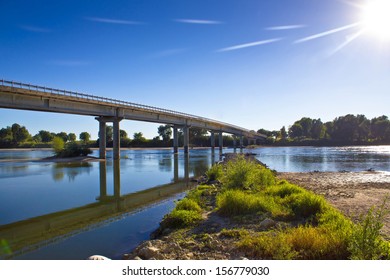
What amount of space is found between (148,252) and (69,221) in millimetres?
7379

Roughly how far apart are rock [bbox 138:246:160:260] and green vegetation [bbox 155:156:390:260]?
1919 mm

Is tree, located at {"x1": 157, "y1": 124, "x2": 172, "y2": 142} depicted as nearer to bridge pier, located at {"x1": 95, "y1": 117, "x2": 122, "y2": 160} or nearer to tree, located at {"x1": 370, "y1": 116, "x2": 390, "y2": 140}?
bridge pier, located at {"x1": 95, "y1": 117, "x2": 122, "y2": 160}

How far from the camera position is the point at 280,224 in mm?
9719

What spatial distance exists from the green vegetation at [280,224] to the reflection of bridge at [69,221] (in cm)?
362

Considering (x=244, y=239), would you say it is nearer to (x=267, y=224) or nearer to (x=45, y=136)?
(x=267, y=224)

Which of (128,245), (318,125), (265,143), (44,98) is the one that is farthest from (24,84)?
(318,125)

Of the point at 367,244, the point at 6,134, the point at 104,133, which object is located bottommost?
the point at 367,244

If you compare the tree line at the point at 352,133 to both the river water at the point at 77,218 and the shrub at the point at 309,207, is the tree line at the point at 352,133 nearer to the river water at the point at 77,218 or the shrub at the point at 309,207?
the river water at the point at 77,218

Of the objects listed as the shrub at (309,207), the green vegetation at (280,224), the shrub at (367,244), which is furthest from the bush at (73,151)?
the shrub at (367,244)

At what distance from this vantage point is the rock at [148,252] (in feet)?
24.5

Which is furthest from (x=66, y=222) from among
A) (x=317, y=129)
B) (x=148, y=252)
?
(x=317, y=129)

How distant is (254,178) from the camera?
17.4 metres

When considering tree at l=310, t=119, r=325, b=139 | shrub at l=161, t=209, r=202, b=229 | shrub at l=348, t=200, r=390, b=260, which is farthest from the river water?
tree at l=310, t=119, r=325, b=139

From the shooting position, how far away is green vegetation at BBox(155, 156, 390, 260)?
6457 millimetres
